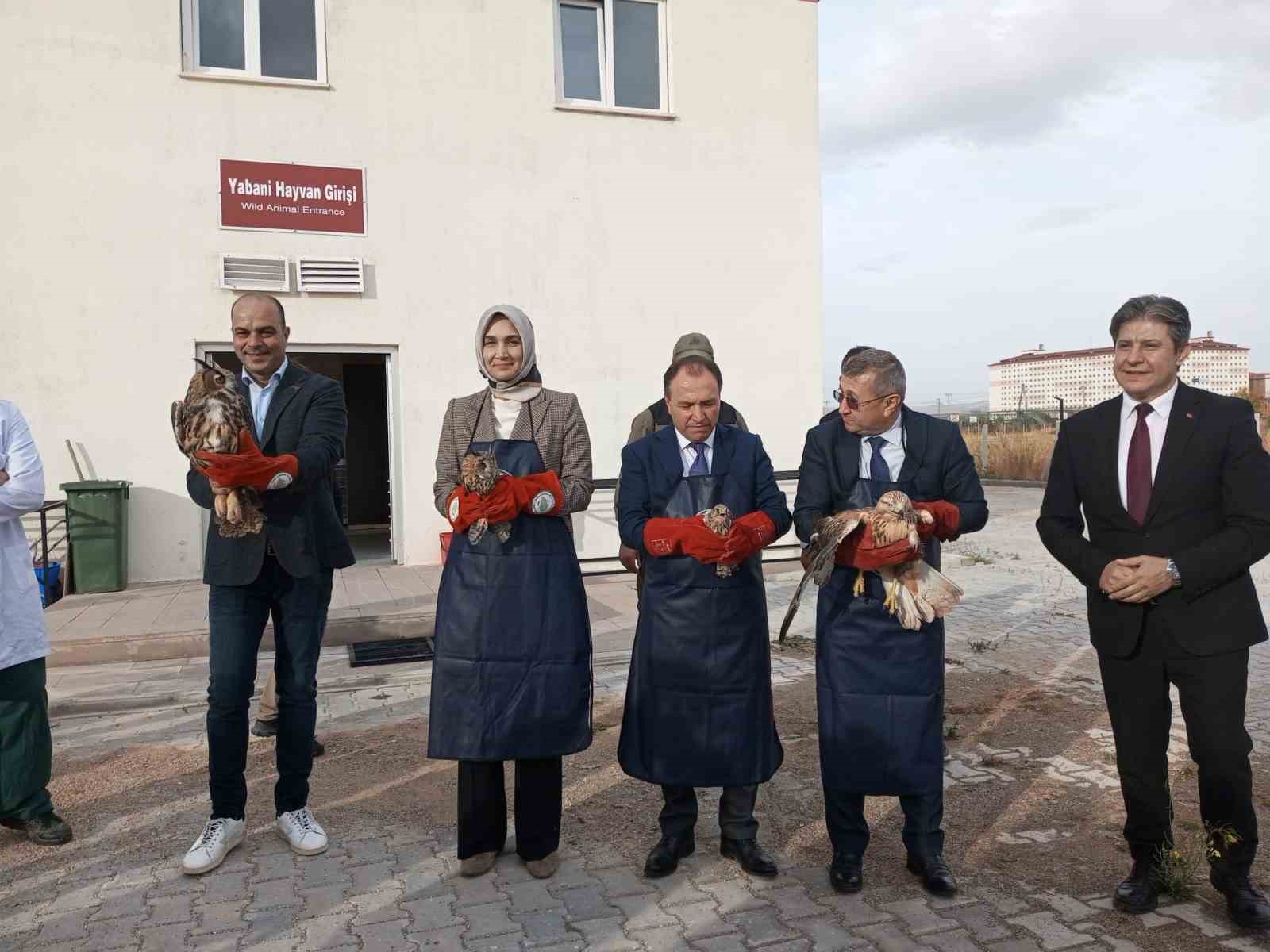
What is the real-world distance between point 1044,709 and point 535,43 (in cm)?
846

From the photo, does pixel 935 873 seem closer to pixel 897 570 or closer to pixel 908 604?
pixel 908 604

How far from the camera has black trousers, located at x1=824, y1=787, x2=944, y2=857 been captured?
3.48m

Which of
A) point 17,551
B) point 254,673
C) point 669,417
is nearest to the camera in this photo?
point 254,673

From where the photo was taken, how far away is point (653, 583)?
3.61 m

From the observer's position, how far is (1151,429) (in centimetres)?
330

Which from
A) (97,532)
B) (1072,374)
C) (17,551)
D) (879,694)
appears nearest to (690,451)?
(879,694)

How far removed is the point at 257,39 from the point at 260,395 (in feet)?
25.1

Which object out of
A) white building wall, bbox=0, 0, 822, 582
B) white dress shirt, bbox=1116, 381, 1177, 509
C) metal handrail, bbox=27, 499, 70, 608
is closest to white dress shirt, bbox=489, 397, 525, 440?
white dress shirt, bbox=1116, 381, 1177, 509

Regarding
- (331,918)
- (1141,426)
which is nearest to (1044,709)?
(1141,426)

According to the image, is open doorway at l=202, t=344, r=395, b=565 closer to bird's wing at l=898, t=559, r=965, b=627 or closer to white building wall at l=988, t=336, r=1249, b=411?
bird's wing at l=898, t=559, r=965, b=627

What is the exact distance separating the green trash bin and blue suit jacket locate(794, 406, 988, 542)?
305 inches

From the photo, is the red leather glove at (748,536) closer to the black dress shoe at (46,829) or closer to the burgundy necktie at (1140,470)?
the burgundy necktie at (1140,470)

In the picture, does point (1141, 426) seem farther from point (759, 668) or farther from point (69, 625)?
point (69, 625)

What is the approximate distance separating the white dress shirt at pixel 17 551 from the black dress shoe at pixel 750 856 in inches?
113
